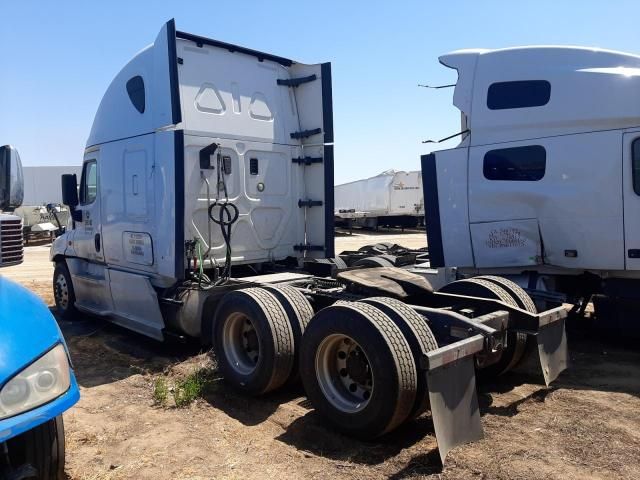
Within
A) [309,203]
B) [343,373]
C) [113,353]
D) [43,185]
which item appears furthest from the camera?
[43,185]

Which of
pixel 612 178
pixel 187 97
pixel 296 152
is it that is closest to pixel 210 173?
pixel 187 97

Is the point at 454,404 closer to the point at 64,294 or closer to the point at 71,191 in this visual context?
the point at 71,191

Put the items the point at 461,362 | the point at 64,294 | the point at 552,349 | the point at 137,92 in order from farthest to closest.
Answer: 1. the point at 64,294
2. the point at 137,92
3. the point at 552,349
4. the point at 461,362

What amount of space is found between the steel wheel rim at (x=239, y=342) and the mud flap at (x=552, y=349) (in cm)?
260

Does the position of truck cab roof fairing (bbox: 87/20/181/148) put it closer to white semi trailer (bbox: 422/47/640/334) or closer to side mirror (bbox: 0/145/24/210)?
side mirror (bbox: 0/145/24/210)

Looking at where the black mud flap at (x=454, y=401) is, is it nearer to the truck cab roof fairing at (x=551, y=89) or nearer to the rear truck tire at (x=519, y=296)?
the rear truck tire at (x=519, y=296)

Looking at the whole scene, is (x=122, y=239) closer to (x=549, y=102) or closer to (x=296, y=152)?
(x=296, y=152)

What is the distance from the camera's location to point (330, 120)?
754 cm

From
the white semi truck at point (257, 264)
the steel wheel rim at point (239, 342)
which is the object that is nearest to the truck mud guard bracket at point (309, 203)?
the white semi truck at point (257, 264)

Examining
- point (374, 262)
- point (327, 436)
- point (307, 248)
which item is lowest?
point (327, 436)

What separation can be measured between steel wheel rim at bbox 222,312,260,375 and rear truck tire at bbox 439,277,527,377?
2.12 metres

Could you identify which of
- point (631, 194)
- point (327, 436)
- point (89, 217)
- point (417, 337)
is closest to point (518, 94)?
point (631, 194)

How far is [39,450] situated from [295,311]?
2.57 metres

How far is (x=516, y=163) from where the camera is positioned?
678cm
